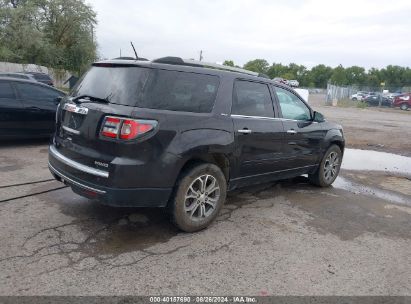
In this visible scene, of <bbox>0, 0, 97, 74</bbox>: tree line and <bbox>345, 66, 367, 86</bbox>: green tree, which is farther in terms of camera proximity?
<bbox>345, 66, 367, 86</bbox>: green tree

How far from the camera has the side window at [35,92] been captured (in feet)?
27.2

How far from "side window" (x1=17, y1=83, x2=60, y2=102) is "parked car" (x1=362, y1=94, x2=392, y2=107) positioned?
3816 cm

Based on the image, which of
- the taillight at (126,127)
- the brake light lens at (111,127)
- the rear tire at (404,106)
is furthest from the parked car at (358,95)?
the brake light lens at (111,127)

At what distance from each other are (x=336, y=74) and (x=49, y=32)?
81476mm

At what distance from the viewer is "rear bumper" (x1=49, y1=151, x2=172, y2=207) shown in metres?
3.76

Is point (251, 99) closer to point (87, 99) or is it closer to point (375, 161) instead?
point (87, 99)

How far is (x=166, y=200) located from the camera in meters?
4.04

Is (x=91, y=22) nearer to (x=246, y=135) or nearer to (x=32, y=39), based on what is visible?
(x=32, y=39)

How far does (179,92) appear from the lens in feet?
13.5

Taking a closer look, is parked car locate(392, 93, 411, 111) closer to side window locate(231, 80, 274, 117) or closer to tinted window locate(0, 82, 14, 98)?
side window locate(231, 80, 274, 117)

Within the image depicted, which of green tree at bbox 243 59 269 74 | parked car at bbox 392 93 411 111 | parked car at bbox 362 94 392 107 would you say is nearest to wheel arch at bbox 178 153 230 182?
parked car at bbox 392 93 411 111

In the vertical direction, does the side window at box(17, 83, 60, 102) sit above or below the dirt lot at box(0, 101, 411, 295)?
above

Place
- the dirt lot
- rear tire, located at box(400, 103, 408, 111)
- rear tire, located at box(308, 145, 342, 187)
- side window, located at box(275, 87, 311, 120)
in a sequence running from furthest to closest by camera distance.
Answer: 1. rear tire, located at box(400, 103, 408, 111)
2. rear tire, located at box(308, 145, 342, 187)
3. side window, located at box(275, 87, 311, 120)
4. the dirt lot

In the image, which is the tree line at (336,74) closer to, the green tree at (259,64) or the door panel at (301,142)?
the green tree at (259,64)
